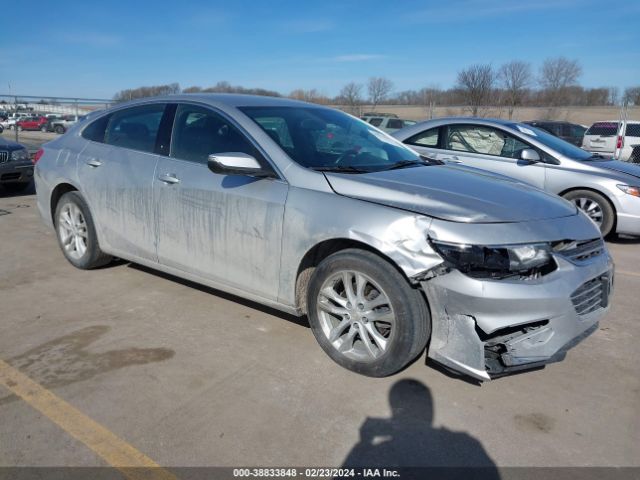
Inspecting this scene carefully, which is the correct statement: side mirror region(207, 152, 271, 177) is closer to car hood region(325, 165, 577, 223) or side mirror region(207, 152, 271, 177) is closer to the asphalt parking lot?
car hood region(325, 165, 577, 223)

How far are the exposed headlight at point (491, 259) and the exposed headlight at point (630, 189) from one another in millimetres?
4656

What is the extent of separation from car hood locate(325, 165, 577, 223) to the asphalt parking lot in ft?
3.40

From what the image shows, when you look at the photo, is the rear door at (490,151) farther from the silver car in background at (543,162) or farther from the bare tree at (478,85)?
the bare tree at (478,85)

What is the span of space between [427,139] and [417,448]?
573cm

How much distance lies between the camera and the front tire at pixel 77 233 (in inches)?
189

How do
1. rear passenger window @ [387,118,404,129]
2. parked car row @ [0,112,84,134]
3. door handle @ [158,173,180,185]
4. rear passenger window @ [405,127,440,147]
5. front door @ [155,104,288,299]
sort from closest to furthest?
front door @ [155,104,288,299]
door handle @ [158,173,180,185]
rear passenger window @ [405,127,440,147]
rear passenger window @ [387,118,404,129]
parked car row @ [0,112,84,134]

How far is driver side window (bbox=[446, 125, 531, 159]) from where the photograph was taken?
7094 mm

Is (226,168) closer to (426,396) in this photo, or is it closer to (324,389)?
(324,389)

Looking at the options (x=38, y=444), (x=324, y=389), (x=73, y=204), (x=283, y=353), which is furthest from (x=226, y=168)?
(x=73, y=204)

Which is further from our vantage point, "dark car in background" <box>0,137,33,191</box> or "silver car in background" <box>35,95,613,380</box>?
"dark car in background" <box>0,137,33,191</box>

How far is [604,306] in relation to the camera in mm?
3137

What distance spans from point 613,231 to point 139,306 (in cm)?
590

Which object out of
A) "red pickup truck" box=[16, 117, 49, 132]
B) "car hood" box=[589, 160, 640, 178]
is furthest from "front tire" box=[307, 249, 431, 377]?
"red pickup truck" box=[16, 117, 49, 132]

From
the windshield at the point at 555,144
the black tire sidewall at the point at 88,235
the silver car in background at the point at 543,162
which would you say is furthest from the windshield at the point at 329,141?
the windshield at the point at 555,144
